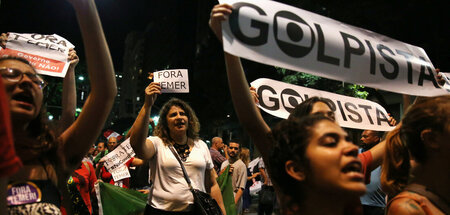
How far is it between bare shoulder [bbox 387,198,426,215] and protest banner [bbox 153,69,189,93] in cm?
362

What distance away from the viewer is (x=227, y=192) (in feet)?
22.2

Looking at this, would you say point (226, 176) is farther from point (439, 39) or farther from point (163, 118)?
point (439, 39)

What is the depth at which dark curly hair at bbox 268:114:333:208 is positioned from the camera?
7.13ft

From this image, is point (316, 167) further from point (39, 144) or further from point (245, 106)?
point (39, 144)

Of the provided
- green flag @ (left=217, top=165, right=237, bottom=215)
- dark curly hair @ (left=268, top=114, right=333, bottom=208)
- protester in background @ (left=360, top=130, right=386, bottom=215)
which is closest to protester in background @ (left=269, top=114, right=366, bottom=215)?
dark curly hair @ (left=268, top=114, right=333, bottom=208)

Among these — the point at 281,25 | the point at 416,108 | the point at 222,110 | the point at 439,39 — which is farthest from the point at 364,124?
the point at 222,110

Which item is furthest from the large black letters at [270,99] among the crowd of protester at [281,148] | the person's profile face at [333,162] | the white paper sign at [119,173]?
the white paper sign at [119,173]

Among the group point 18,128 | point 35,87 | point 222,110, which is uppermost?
point 222,110

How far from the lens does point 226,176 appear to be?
6.88 m

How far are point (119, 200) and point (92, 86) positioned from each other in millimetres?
4078

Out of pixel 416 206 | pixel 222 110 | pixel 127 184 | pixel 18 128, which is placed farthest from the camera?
pixel 222 110

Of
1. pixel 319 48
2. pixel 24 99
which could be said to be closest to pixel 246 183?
pixel 319 48

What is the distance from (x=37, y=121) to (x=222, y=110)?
25783mm

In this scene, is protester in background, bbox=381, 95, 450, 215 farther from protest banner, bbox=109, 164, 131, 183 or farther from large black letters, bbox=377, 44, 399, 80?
protest banner, bbox=109, 164, 131, 183
